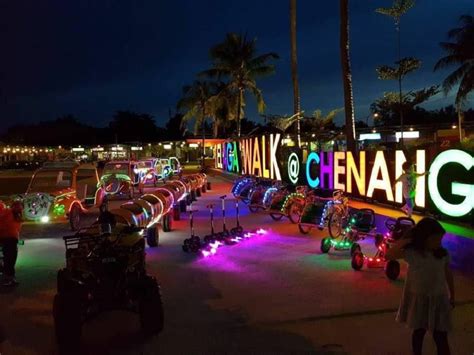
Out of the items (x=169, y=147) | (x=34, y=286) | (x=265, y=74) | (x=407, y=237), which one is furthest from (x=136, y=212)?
(x=169, y=147)

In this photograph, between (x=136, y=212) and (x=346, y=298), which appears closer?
(x=346, y=298)

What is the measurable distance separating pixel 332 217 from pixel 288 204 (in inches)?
133

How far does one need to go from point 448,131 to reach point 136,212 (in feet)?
99.5

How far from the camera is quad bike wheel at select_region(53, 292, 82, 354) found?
6.05m

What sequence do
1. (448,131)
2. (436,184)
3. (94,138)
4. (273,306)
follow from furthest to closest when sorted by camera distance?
(94,138) → (448,131) → (436,184) → (273,306)

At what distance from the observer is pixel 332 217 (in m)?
11.9

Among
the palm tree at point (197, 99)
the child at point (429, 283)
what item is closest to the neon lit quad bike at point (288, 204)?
the child at point (429, 283)

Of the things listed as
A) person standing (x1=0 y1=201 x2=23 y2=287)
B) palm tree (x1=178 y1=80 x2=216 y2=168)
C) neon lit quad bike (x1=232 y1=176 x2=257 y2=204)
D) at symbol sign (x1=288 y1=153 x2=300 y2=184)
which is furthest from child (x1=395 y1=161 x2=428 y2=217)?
palm tree (x1=178 y1=80 x2=216 y2=168)

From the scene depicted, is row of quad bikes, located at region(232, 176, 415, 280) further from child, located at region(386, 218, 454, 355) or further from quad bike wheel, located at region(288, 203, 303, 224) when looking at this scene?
child, located at region(386, 218, 454, 355)

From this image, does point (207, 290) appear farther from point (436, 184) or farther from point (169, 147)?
point (169, 147)

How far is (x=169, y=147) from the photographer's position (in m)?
74.2

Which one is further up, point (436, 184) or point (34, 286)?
point (436, 184)

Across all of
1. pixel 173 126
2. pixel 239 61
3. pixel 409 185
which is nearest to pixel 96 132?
pixel 173 126

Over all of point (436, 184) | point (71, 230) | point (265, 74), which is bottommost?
point (71, 230)
